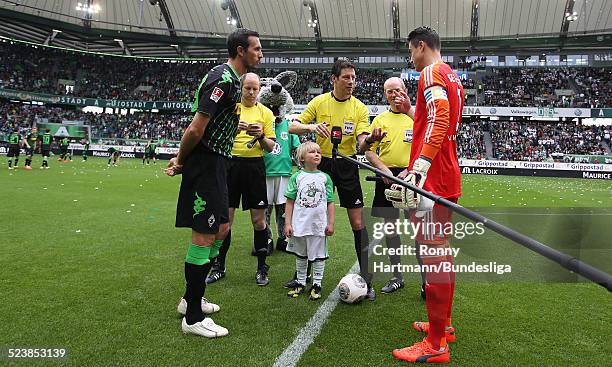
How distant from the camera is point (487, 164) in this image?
3039 centimetres

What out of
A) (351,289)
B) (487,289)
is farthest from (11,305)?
(487,289)

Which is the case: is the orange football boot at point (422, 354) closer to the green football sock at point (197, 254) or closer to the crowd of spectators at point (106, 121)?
the green football sock at point (197, 254)

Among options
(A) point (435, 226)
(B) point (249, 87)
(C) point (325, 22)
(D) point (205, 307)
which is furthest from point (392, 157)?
(C) point (325, 22)

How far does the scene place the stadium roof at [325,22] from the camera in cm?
3591

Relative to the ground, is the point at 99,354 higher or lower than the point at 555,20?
lower

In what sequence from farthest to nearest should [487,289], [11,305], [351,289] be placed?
[487,289] → [351,289] → [11,305]

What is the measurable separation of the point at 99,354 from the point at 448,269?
8.42 feet

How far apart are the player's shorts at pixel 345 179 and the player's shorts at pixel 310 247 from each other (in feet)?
1.76

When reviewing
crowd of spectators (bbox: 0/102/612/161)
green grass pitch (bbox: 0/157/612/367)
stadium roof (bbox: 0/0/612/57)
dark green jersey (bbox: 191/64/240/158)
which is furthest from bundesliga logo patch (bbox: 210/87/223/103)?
stadium roof (bbox: 0/0/612/57)

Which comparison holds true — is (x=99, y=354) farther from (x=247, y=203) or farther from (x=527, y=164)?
(x=527, y=164)

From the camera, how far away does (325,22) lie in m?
39.8

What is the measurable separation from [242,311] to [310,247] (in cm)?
95

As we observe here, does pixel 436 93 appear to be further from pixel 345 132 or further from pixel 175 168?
pixel 175 168

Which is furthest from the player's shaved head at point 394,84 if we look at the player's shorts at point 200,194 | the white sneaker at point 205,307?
the white sneaker at point 205,307
